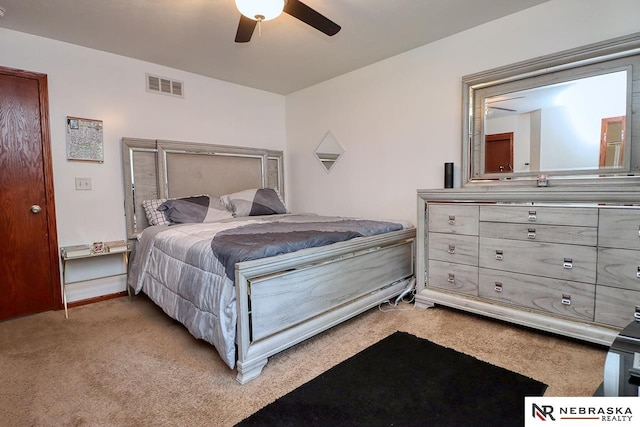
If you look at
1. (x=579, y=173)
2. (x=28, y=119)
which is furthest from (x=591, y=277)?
(x=28, y=119)

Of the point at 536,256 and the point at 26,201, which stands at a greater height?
the point at 26,201

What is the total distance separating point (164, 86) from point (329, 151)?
194 centimetres

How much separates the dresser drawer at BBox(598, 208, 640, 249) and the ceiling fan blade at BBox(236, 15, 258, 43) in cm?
240

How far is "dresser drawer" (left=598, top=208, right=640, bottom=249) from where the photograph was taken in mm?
1801

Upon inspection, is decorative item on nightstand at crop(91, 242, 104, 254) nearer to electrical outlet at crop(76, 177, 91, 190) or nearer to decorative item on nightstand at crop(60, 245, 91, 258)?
decorative item on nightstand at crop(60, 245, 91, 258)

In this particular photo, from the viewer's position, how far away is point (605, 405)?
1051 millimetres

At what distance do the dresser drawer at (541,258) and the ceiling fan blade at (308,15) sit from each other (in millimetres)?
1817

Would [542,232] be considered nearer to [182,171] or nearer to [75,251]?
[182,171]

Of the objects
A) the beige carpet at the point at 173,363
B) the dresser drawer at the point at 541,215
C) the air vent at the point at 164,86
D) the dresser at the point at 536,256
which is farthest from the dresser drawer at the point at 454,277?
the air vent at the point at 164,86

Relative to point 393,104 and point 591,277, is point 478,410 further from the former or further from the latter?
point 393,104

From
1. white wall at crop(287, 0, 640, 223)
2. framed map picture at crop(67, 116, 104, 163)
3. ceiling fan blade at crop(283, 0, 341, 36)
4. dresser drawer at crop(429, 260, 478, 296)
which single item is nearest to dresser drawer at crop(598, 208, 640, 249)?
dresser drawer at crop(429, 260, 478, 296)

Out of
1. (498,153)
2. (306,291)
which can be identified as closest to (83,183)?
(306,291)

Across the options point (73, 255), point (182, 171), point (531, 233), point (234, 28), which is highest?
point (234, 28)

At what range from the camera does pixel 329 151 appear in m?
3.98
